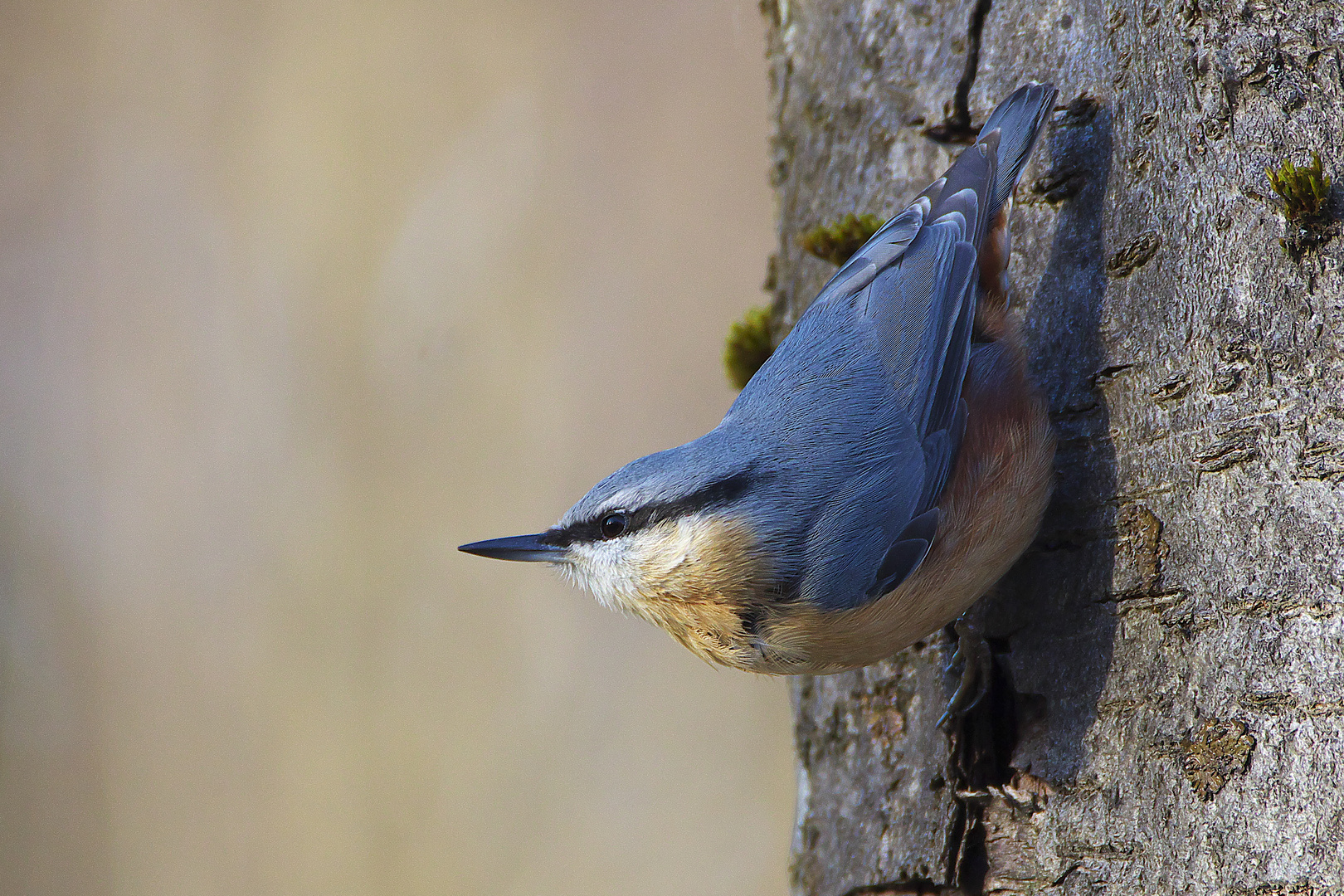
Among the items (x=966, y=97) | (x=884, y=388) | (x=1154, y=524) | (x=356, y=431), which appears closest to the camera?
(x=1154, y=524)

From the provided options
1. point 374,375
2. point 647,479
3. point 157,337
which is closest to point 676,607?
point 647,479

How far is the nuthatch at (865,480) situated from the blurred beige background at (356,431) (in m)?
2.19

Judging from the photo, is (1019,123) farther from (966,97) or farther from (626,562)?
(626,562)

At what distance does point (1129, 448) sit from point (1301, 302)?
0.35 m

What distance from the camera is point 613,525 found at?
6.93 ft

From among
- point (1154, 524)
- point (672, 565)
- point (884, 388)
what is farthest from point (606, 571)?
point (1154, 524)

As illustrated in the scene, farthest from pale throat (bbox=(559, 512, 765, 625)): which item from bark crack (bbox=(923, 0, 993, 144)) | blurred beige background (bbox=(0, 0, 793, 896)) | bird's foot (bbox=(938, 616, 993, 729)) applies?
blurred beige background (bbox=(0, 0, 793, 896))

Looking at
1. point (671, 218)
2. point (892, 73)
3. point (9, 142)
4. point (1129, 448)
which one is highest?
point (9, 142)

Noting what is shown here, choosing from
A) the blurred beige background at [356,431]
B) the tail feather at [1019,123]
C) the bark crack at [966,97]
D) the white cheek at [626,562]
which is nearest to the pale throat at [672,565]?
the white cheek at [626,562]

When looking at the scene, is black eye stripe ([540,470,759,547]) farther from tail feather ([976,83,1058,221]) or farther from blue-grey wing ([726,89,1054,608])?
tail feather ([976,83,1058,221])

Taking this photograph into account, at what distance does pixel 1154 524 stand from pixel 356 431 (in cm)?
406

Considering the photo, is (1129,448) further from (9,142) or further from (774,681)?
(9,142)

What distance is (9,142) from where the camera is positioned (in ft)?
18.3

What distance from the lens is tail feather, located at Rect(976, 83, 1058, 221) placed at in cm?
199
